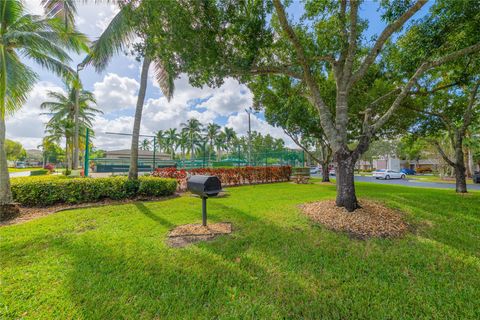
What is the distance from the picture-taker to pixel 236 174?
481 inches

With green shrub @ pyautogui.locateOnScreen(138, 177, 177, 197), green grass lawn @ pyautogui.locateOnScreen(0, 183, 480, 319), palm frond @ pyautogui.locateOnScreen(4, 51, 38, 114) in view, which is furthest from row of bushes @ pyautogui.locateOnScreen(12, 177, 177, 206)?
palm frond @ pyautogui.locateOnScreen(4, 51, 38, 114)

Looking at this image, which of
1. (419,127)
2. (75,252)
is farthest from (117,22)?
(419,127)

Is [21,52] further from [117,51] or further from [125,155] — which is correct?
[125,155]

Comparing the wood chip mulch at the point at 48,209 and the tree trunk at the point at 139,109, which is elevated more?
the tree trunk at the point at 139,109

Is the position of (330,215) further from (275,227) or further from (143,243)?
(143,243)

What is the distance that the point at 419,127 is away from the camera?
10.1 m

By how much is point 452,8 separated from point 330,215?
6.29 metres

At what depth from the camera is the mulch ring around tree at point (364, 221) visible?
3.74 metres

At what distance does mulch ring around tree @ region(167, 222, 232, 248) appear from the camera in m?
3.57

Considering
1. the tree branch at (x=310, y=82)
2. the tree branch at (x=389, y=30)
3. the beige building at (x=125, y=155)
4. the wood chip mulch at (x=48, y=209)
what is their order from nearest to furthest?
the tree branch at (x=389, y=30)
the tree branch at (x=310, y=82)
the wood chip mulch at (x=48, y=209)
the beige building at (x=125, y=155)

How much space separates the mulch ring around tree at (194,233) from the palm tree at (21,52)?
17.6 feet

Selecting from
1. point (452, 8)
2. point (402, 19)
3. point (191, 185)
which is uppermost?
point (452, 8)

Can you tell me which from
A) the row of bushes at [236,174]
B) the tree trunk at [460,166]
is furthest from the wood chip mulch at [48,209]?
the tree trunk at [460,166]

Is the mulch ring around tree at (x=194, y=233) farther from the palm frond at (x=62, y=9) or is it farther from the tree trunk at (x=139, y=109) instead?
the palm frond at (x=62, y=9)
